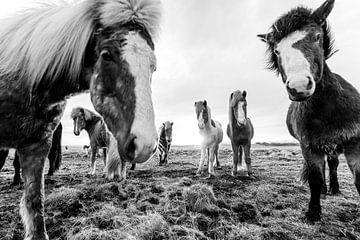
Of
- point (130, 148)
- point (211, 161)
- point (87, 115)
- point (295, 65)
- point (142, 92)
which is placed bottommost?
point (211, 161)

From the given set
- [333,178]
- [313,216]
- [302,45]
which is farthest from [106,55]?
[333,178]

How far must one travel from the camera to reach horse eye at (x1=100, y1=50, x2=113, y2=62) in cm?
173

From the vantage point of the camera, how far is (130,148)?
147cm

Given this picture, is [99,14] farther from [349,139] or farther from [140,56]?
[349,139]

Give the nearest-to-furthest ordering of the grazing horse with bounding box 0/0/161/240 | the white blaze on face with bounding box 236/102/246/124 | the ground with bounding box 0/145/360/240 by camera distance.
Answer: the grazing horse with bounding box 0/0/161/240 → the ground with bounding box 0/145/360/240 → the white blaze on face with bounding box 236/102/246/124

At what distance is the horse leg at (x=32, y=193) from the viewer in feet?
7.96

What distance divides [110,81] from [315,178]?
3.51m

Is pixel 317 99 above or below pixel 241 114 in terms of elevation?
below

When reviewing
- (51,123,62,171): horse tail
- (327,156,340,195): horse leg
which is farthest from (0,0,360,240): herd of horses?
(51,123,62,171): horse tail

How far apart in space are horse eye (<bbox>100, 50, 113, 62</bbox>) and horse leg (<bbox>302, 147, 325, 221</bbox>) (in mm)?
3355

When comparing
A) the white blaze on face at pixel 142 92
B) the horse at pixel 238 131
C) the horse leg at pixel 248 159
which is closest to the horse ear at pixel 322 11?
the white blaze on face at pixel 142 92

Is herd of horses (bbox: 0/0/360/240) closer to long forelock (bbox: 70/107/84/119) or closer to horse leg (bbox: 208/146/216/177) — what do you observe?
horse leg (bbox: 208/146/216/177)

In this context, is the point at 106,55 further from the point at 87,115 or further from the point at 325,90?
the point at 87,115

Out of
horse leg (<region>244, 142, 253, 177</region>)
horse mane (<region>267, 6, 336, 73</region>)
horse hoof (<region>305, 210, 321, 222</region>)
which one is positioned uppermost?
horse mane (<region>267, 6, 336, 73</region>)
